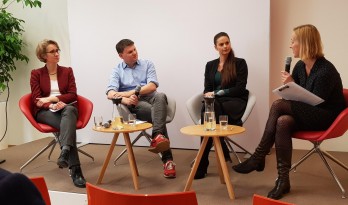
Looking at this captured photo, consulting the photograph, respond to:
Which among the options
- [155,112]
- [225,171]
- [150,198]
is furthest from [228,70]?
[150,198]

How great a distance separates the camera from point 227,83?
154 inches

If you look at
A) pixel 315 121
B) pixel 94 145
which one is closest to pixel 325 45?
pixel 315 121

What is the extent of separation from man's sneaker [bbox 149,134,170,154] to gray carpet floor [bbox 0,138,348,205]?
0.32 metres

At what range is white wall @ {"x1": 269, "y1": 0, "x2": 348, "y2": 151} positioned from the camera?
4.07 m

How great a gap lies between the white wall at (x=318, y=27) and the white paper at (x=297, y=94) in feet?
4.49

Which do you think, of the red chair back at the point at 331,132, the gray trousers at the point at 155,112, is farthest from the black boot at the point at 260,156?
the gray trousers at the point at 155,112

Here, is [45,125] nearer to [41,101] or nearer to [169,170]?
[41,101]

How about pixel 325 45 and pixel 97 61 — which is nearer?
pixel 325 45

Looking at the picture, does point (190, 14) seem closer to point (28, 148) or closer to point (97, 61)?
point (97, 61)

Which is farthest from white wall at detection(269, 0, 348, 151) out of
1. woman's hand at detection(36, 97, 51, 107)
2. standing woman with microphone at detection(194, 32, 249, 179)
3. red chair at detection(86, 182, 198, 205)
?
red chair at detection(86, 182, 198, 205)

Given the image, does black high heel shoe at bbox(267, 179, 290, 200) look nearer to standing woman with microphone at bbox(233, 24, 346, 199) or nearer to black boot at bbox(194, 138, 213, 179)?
standing woman with microphone at bbox(233, 24, 346, 199)

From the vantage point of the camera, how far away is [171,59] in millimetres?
4648

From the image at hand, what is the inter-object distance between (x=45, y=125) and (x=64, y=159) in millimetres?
608

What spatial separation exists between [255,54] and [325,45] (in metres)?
0.77
